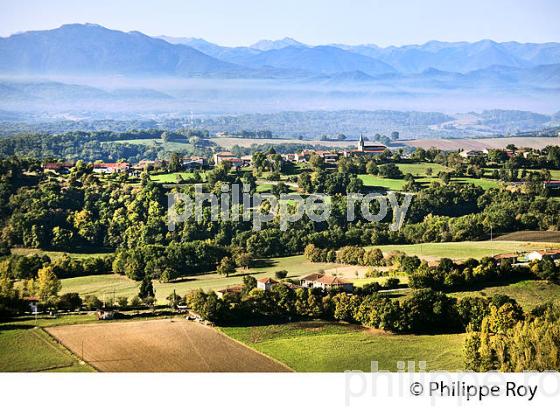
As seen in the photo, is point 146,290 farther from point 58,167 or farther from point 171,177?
point 58,167

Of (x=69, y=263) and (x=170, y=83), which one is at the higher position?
(x=170, y=83)

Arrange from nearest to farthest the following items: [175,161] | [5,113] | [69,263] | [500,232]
Answer: [69,263], [500,232], [175,161], [5,113]

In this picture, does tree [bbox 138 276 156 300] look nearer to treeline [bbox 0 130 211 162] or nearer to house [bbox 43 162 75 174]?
house [bbox 43 162 75 174]

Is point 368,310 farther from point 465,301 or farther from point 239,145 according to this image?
point 239,145

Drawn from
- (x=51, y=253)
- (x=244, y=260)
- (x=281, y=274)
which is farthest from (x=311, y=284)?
(x=51, y=253)

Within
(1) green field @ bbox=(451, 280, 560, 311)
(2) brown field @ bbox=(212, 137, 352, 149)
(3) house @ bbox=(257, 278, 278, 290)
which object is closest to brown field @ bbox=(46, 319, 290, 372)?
(3) house @ bbox=(257, 278, 278, 290)

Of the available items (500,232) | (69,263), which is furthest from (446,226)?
(69,263)

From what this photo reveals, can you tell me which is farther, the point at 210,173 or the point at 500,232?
the point at 210,173
